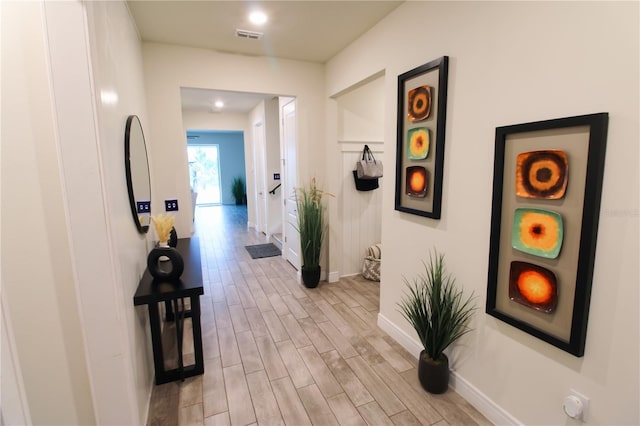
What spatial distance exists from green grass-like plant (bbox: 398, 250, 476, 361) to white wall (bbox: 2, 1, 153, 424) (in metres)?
1.63

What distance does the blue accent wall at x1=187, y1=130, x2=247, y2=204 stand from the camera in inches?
418

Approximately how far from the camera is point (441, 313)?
1875 millimetres

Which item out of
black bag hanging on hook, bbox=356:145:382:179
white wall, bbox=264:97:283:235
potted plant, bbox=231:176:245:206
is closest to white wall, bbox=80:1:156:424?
black bag hanging on hook, bbox=356:145:382:179

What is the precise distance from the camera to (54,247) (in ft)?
4.42

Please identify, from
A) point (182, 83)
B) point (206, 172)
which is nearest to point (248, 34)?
point (182, 83)

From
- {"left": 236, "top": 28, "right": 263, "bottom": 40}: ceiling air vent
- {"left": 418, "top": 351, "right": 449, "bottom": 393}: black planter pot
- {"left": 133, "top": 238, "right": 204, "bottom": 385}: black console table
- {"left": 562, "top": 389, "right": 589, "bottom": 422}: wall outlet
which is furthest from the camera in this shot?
{"left": 236, "top": 28, "right": 263, "bottom": 40}: ceiling air vent

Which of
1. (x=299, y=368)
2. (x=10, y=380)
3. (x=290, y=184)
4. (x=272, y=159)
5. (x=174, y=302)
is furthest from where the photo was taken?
(x=272, y=159)

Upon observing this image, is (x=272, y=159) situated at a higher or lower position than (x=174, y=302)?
higher

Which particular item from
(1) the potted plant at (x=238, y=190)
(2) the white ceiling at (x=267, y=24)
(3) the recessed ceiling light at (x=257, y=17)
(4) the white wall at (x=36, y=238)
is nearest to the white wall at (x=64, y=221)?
(4) the white wall at (x=36, y=238)

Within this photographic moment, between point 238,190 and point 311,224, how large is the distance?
25.1 feet

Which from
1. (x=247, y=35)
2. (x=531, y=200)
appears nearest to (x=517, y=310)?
(x=531, y=200)

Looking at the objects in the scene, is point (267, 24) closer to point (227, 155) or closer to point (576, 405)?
point (576, 405)

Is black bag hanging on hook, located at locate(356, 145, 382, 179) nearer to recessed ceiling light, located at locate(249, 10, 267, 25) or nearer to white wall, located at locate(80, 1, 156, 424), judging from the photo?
recessed ceiling light, located at locate(249, 10, 267, 25)

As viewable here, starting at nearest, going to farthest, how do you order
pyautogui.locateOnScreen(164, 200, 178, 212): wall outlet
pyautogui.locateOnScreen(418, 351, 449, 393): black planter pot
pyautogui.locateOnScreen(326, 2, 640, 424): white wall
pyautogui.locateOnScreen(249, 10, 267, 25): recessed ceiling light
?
pyautogui.locateOnScreen(326, 2, 640, 424): white wall < pyautogui.locateOnScreen(418, 351, 449, 393): black planter pot < pyautogui.locateOnScreen(249, 10, 267, 25): recessed ceiling light < pyautogui.locateOnScreen(164, 200, 178, 212): wall outlet
